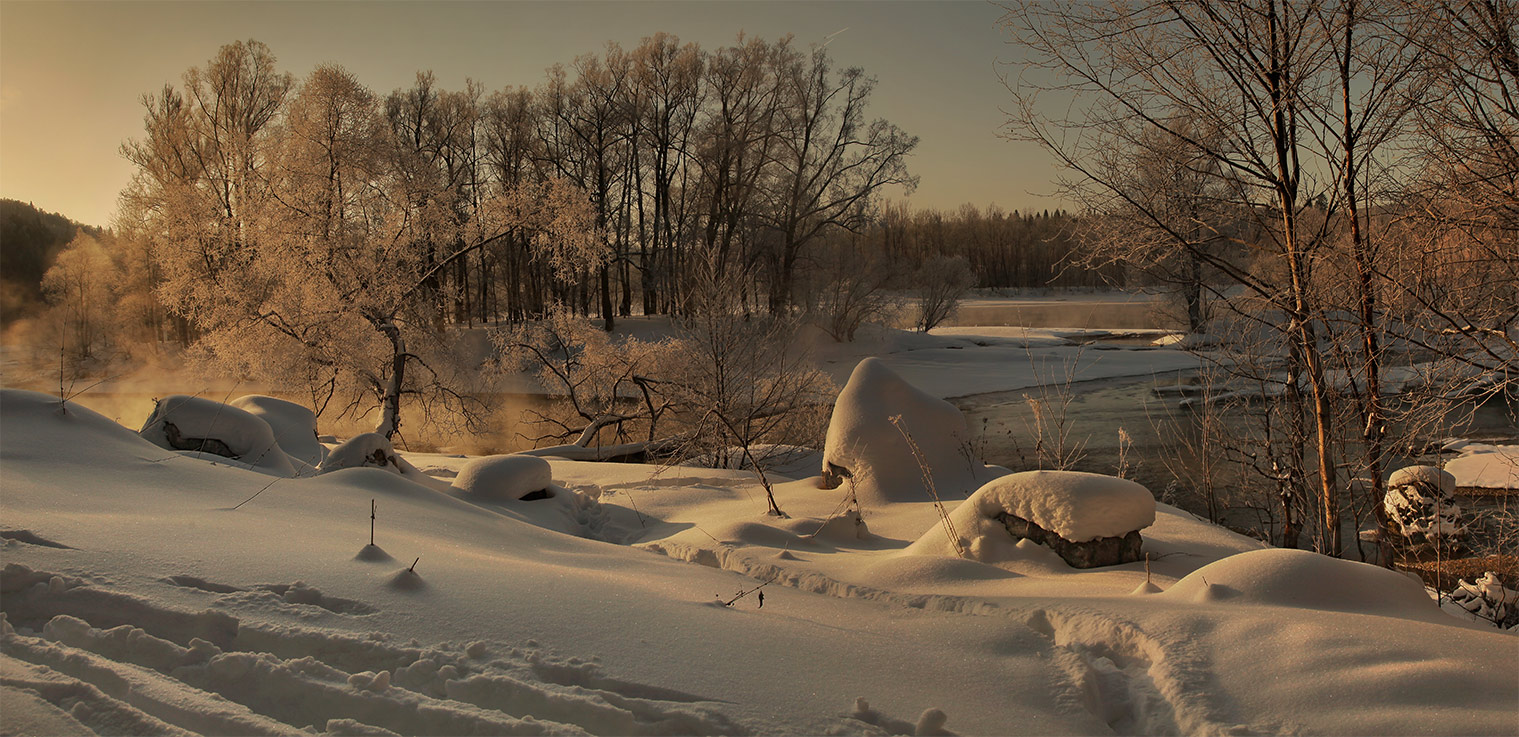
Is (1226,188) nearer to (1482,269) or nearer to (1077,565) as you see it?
(1482,269)

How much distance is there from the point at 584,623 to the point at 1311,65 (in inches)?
221

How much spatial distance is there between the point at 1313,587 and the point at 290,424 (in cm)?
1055

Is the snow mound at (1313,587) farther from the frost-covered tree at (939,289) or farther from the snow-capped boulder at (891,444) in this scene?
the frost-covered tree at (939,289)

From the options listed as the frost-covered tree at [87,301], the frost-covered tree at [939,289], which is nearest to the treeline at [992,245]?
the frost-covered tree at [939,289]

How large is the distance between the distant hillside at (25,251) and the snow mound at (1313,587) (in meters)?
46.8

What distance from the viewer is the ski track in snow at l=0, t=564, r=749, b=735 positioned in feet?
7.64

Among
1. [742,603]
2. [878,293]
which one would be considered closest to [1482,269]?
[742,603]

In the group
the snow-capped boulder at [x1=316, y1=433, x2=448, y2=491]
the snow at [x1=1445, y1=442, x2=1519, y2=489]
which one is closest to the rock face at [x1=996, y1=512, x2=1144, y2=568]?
the snow-capped boulder at [x1=316, y1=433, x2=448, y2=491]

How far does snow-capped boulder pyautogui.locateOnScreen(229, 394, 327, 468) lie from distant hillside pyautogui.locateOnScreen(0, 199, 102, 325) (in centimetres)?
3623

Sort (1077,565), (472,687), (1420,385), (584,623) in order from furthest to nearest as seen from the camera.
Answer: (1420,385) < (1077,565) < (584,623) < (472,687)

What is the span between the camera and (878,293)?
32.1m

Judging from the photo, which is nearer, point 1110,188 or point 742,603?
point 742,603

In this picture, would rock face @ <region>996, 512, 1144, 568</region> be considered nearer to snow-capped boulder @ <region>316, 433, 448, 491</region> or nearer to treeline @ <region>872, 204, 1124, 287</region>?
snow-capped boulder @ <region>316, 433, 448, 491</region>

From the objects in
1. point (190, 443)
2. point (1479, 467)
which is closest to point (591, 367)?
point (190, 443)
